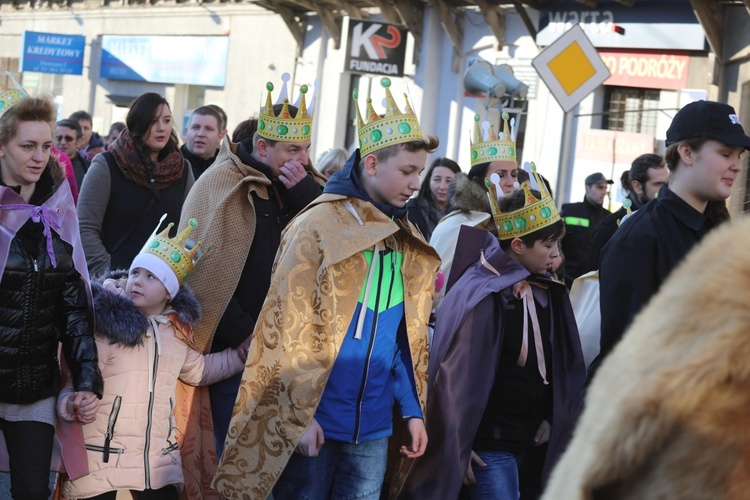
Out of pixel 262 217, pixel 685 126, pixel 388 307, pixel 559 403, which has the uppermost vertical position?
pixel 685 126

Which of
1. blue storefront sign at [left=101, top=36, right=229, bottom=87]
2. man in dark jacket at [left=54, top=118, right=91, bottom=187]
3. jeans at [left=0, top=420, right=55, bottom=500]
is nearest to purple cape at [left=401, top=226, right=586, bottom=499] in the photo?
jeans at [left=0, top=420, right=55, bottom=500]

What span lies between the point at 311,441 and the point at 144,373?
106cm

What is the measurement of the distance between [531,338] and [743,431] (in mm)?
2993

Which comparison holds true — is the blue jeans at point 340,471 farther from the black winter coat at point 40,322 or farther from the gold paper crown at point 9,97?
the gold paper crown at point 9,97

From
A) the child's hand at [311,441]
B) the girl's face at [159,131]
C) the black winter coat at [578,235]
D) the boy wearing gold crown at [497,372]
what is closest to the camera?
the child's hand at [311,441]

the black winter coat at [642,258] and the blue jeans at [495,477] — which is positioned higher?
the black winter coat at [642,258]

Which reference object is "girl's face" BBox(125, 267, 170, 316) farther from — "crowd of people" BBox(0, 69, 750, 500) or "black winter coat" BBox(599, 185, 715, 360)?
"black winter coat" BBox(599, 185, 715, 360)

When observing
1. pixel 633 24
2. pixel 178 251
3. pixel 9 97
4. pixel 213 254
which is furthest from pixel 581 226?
pixel 633 24

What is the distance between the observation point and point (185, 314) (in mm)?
4707

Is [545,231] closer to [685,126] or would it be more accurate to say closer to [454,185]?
[685,126]

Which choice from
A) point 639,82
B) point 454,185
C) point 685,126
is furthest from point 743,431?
point 639,82

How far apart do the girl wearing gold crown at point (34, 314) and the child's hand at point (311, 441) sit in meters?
1.01

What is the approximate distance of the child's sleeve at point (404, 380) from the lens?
14.0 feet

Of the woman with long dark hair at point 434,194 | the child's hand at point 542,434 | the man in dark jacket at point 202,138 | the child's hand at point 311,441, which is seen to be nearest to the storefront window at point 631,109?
the woman with long dark hair at point 434,194
